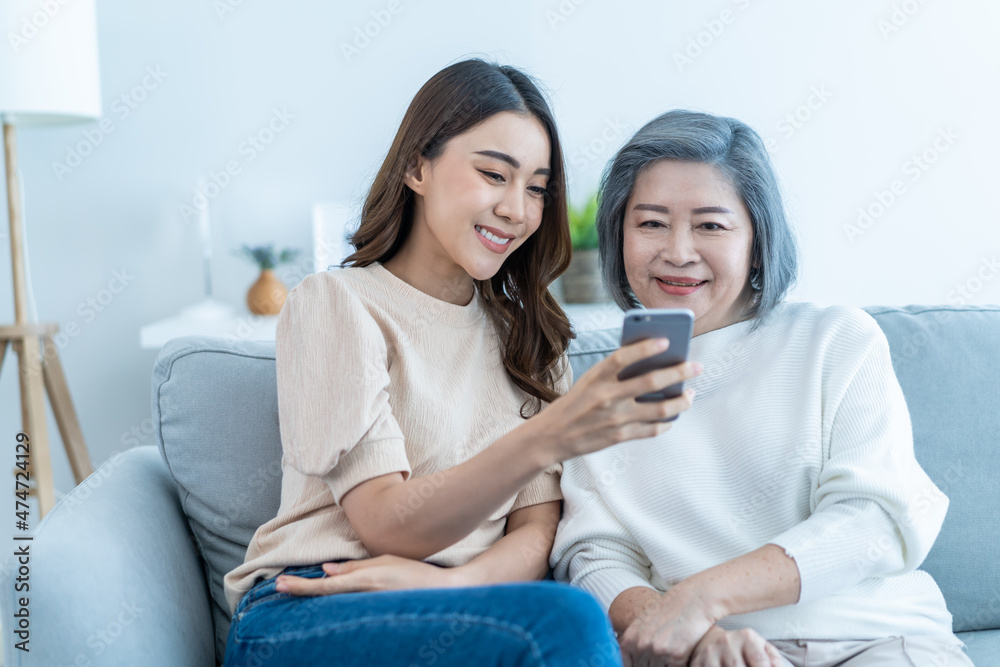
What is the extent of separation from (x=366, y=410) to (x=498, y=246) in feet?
1.24

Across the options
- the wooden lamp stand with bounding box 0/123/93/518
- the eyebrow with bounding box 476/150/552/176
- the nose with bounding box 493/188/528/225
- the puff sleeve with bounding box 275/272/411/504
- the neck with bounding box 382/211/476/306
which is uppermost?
the eyebrow with bounding box 476/150/552/176

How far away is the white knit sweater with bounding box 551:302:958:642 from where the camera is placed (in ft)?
3.63

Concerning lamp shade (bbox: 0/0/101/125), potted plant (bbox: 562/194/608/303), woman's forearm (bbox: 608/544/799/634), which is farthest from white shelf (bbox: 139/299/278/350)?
woman's forearm (bbox: 608/544/799/634)

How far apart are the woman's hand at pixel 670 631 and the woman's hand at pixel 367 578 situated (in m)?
0.26

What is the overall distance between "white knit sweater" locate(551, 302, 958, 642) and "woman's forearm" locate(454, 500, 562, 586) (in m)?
0.03

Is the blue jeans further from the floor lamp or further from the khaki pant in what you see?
the floor lamp

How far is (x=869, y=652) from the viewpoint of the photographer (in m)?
1.10

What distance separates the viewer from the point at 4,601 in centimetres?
96

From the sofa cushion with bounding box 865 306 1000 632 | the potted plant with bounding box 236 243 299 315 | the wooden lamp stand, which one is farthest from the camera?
the potted plant with bounding box 236 243 299 315

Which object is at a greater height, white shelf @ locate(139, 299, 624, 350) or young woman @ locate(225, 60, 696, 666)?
young woman @ locate(225, 60, 696, 666)

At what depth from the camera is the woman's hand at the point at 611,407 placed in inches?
35.4

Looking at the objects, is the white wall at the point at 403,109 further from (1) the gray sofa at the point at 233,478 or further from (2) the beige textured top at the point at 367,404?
(2) the beige textured top at the point at 367,404

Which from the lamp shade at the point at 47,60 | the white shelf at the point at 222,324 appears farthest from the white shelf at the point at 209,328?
the lamp shade at the point at 47,60

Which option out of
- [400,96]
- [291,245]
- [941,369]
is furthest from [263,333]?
[941,369]
